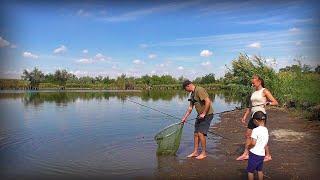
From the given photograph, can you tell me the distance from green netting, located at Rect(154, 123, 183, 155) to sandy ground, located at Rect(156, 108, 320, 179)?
485 mm

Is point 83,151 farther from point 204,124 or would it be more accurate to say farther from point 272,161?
point 272,161

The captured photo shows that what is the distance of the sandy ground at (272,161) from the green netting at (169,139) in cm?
48

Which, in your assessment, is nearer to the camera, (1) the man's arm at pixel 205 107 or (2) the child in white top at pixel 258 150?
(2) the child in white top at pixel 258 150

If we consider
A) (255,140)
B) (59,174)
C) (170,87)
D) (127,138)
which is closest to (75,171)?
(59,174)

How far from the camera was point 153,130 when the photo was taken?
1405 cm

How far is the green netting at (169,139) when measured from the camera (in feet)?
29.0

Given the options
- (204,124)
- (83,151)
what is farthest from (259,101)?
(83,151)

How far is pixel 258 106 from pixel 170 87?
79037 millimetres

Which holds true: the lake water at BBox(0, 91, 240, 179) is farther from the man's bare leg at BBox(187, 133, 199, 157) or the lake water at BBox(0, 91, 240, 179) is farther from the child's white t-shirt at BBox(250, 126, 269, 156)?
the child's white t-shirt at BBox(250, 126, 269, 156)

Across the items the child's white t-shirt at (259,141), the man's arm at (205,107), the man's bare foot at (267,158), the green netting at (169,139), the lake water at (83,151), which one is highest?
the man's arm at (205,107)

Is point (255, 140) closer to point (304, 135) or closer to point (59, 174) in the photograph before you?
point (59, 174)

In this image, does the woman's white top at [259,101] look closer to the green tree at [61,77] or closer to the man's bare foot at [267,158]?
the man's bare foot at [267,158]

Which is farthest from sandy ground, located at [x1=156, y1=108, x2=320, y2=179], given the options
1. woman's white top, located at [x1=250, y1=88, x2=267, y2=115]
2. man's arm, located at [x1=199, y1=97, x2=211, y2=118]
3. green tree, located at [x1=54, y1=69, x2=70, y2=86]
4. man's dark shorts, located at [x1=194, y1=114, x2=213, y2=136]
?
green tree, located at [x1=54, y1=69, x2=70, y2=86]

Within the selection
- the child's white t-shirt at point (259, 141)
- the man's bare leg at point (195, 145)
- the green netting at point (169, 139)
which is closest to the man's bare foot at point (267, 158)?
the man's bare leg at point (195, 145)
